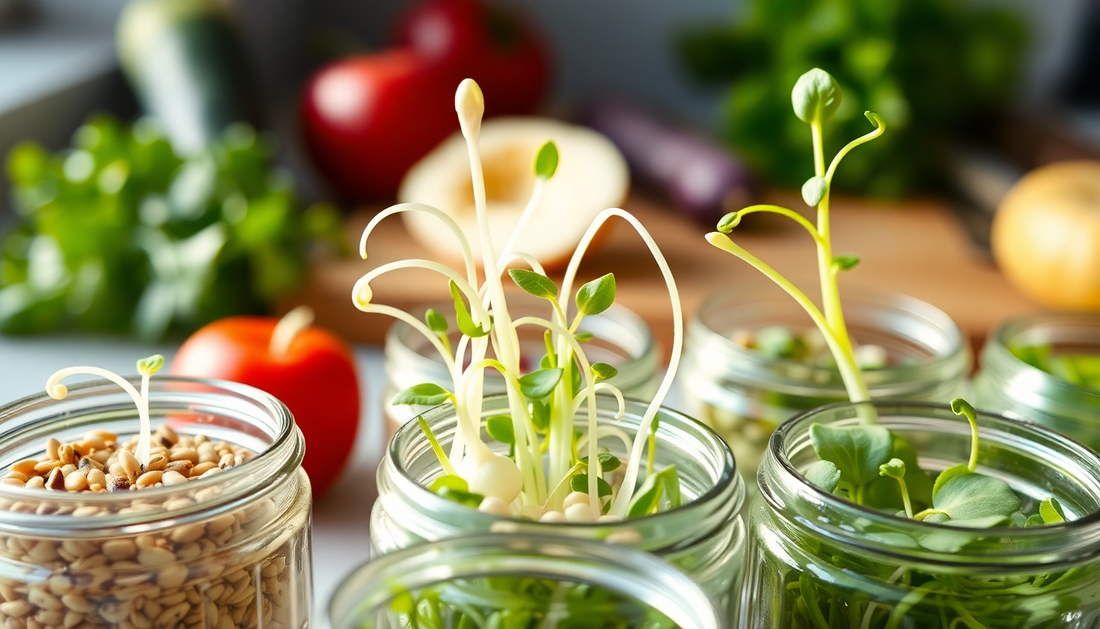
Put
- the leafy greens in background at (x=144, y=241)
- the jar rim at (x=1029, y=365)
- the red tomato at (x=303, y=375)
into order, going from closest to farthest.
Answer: the jar rim at (x=1029, y=365) → the red tomato at (x=303, y=375) → the leafy greens in background at (x=144, y=241)

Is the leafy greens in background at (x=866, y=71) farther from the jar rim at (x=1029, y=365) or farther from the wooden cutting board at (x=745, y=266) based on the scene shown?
the jar rim at (x=1029, y=365)

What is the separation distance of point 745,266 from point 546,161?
774 mm

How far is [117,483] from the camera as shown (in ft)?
1.57

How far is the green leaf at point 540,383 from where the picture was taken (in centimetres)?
44

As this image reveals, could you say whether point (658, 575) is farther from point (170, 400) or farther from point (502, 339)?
point (170, 400)

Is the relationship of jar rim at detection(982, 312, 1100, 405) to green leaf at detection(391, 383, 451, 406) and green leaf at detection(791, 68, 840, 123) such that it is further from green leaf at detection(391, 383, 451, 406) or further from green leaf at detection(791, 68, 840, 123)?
green leaf at detection(391, 383, 451, 406)

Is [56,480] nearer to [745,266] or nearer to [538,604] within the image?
[538,604]

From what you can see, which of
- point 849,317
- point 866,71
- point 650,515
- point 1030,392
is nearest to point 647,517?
point 650,515

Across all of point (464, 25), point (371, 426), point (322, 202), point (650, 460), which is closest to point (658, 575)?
point (650, 460)

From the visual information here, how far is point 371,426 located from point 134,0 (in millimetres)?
897

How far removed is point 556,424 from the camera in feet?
1.59

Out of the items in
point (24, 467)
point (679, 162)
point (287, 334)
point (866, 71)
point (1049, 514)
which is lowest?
point (24, 467)

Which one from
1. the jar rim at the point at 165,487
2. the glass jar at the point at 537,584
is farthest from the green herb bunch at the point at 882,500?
the jar rim at the point at 165,487

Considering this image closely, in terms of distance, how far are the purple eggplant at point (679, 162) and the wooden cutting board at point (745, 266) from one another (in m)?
0.03
